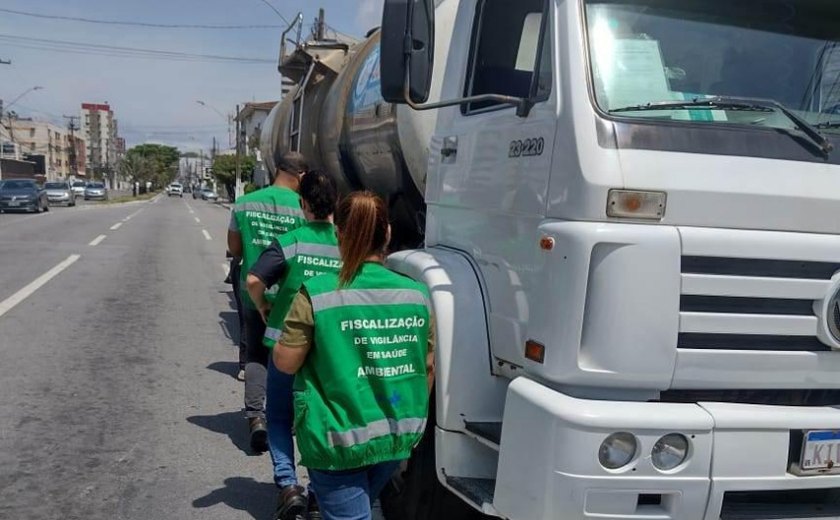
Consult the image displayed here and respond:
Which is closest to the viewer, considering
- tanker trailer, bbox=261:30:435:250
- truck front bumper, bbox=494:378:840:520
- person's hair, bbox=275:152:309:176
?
truck front bumper, bbox=494:378:840:520

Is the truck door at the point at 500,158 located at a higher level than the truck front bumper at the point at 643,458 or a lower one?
higher

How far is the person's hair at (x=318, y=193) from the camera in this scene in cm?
410

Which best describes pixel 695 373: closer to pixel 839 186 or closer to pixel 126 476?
pixel 839 186

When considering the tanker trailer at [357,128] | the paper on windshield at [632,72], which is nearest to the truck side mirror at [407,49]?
the paper on windshield at [632,72]

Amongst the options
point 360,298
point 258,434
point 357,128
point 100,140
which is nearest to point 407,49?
point 360,298

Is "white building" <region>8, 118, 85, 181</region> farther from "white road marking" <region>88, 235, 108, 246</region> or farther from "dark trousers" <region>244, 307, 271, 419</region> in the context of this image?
"dark trousers" <region>244, 307, 271, 419</region>

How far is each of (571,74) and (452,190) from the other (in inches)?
40.0

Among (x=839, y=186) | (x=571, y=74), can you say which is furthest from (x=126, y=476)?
(x=839, y=186)

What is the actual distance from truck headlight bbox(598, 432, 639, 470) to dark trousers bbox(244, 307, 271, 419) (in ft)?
9.88

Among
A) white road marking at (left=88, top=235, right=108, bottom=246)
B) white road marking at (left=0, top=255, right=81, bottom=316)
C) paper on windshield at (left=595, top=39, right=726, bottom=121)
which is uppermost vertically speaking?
paper on windshield at (left=595, top=39, right=726, bottom=121)

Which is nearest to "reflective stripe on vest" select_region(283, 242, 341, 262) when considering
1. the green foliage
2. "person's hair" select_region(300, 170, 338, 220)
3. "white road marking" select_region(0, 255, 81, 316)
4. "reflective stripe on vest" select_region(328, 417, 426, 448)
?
"person's hair" select_region(300, 170, 338, 220)

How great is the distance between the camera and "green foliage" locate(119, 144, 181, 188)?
375 ft

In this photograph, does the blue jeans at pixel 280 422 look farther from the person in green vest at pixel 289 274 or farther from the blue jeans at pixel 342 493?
the blue jeans at pixel 342 493

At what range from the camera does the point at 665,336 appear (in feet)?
8.91
